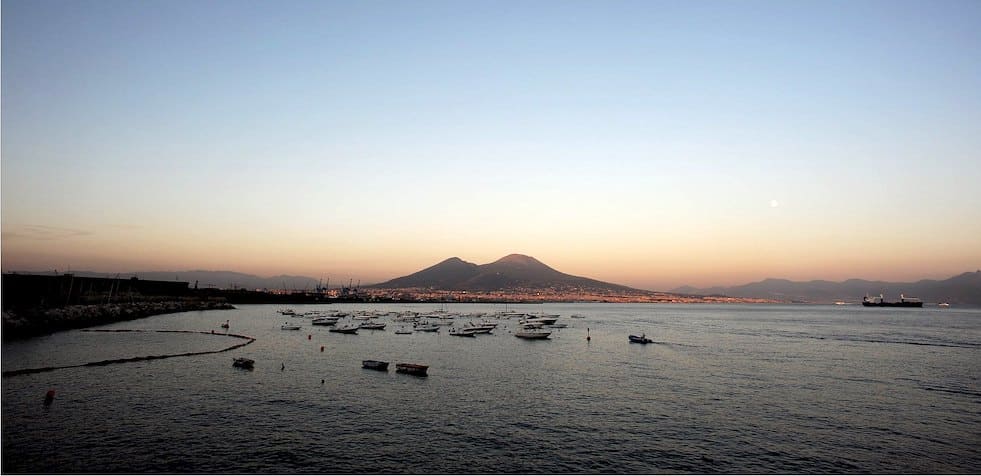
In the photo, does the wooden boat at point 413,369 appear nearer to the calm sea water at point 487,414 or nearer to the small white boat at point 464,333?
the calm sea water at point 487,414

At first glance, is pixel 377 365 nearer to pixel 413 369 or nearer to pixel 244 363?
pixel 413 369

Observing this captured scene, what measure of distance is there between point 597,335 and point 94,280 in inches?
4505

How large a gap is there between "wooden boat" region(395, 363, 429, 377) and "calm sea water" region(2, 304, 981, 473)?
1164mm

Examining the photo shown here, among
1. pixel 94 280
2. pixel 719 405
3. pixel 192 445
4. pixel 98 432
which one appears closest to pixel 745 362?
pixel 719 405

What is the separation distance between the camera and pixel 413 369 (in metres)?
46.7

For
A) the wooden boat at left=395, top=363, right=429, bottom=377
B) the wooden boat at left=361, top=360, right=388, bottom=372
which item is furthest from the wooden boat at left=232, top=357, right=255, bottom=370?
the wooden boat at left=395, top=363, right=429, bottom=377

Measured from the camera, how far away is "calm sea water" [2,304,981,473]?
2425 centimetres

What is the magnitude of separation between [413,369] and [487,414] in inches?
608

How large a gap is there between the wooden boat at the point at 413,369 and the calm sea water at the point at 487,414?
3.82 ft

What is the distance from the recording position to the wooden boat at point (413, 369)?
46219 mm

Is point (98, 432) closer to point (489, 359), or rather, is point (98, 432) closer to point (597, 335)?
point (489, 359)

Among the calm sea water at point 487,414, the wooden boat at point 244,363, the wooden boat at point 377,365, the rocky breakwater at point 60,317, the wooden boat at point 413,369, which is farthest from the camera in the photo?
the rocky breakwater at point 60,317

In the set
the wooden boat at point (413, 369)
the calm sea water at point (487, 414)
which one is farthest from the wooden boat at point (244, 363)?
the wooden boat at point (413, 369)

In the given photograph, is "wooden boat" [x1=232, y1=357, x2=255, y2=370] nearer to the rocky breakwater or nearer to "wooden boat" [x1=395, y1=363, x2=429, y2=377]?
"wooden boat" [x1=395, y1=363, x2=429, y2=377]
